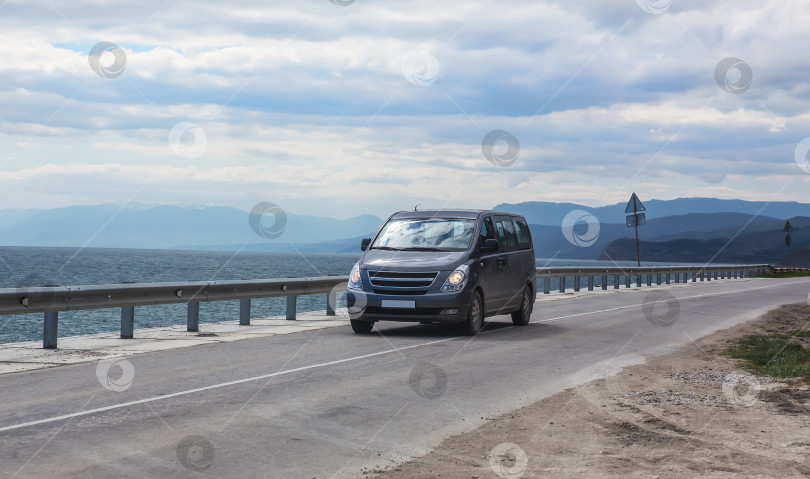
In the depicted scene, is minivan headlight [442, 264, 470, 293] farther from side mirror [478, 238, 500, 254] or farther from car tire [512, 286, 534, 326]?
car tire [512, 286, 534, 326]

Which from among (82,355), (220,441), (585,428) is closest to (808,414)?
(585,428)

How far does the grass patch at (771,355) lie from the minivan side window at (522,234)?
4424mm

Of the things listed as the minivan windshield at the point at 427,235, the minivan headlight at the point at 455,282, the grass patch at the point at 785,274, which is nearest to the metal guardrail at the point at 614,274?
the grass patch at the point at 785,274

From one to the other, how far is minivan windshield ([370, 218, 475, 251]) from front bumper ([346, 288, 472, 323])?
108cm

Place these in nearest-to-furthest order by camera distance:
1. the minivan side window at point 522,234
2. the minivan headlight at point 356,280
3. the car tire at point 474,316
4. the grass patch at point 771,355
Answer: the grass patch at point 771,355 < the car tire at point 474,316 < the minivan headlight at point 356,280 < the minivan side window at point 522,234

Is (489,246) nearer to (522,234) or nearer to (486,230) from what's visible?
(486,230)

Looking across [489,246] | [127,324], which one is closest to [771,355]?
[489,246]

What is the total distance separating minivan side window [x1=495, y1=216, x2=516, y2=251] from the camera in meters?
15.6

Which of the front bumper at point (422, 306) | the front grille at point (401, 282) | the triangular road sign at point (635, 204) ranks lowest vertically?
the front bumper at point (422, 306)

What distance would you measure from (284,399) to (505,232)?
869 centimetres

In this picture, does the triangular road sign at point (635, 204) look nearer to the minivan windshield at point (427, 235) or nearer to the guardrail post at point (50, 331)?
the minivan windshield at point (427, 235)

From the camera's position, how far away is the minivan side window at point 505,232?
15.6 m

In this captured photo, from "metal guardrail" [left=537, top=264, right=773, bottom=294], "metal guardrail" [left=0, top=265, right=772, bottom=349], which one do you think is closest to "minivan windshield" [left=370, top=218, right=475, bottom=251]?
"metal guardrail" [left=0, top=265, right=772, bottom=349]

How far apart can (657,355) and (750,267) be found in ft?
189
